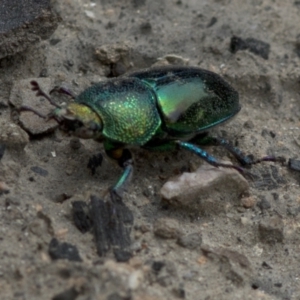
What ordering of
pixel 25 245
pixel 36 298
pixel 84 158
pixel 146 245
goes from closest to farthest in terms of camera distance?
pixel 36 298 < pixel 25 245 < pixel 146 245 < pixel 84 158

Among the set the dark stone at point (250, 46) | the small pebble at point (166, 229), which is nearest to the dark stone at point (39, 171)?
the small pebble at point (166, 229)

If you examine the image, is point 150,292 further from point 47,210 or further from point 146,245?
point 47,210

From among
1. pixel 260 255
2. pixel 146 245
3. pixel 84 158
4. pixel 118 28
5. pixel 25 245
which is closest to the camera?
pixel 25 245

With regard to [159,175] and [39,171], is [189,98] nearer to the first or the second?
[159,175]

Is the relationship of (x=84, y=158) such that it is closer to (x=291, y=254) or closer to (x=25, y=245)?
(x=25, y=245)

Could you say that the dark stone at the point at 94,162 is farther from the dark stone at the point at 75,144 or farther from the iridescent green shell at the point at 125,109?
the iridescent green shell at the point at 125,109

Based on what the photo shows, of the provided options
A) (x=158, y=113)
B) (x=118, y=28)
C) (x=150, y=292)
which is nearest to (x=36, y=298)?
(x=150, y=292)

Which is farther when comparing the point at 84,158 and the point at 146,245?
the point at 84,158

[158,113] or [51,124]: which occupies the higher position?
[158,113]
